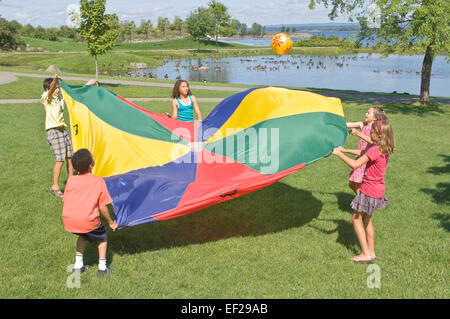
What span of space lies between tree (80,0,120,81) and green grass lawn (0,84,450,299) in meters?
15.0

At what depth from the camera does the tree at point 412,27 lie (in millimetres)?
14961

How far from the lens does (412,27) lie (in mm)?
15680

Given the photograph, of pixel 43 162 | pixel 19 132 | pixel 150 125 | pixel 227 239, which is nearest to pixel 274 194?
pixel 227 239

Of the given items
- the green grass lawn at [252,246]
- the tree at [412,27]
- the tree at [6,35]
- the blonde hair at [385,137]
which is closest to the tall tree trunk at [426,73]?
the tree at [412,27]

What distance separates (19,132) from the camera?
38.5 ft

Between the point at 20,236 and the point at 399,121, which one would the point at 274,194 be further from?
the point at 399,121

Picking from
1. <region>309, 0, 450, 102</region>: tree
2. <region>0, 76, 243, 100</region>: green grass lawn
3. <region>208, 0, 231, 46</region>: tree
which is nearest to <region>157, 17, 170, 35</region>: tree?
<region>208, 0, 231, 46</region>: tree

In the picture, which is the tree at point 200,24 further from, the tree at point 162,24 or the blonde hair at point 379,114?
the blonde hair at point 379,114

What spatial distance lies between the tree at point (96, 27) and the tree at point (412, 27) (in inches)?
534

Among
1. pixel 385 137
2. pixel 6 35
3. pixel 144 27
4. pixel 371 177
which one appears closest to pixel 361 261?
pixel 371 177

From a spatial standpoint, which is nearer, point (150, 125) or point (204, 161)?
point (204, 161)

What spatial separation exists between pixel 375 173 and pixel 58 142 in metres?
5.37
